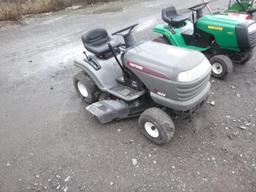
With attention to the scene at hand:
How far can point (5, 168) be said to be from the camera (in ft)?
9.60

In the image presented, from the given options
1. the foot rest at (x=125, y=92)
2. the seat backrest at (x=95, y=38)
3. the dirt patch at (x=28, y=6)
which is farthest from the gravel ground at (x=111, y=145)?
the dirt patch at (x=28, y=6)

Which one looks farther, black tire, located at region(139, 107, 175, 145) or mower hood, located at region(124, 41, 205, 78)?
black tire, located at region(139, 107, 175, 145)

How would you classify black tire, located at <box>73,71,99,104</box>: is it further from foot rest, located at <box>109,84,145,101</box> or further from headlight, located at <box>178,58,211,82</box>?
headlight, located at <box>178,58,211,82</box>

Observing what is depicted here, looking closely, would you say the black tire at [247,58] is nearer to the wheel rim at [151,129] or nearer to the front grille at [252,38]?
the front grille at [252,38]

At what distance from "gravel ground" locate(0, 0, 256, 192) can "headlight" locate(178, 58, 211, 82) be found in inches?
29.1

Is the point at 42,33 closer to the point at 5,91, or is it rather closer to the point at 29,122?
the point at 5,91

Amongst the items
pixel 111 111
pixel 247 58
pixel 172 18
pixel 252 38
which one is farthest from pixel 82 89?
pixel 247 58

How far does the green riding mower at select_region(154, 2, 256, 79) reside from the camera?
12.3 feet

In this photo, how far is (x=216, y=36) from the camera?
4.03 meters

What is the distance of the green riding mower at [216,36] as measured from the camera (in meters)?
3.76

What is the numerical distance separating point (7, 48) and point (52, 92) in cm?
270

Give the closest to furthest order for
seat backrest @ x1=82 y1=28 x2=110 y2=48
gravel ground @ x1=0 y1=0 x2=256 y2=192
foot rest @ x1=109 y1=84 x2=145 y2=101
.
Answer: gravel ground @ x1=0 y1=0 x2=256 y2=192, foot rest @ x1=109 y1=84 x2=145 y2=101, seat backrest @ x1=82 y1=28 x2=110 y2=48

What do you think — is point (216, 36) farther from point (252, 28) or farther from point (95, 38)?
point (95, 38)

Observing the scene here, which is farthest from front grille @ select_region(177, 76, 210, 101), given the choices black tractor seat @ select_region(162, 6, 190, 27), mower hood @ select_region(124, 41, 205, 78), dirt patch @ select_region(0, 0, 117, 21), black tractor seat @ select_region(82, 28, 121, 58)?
dirt patch @ select_region(0, 0, 117, 21)
